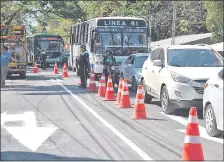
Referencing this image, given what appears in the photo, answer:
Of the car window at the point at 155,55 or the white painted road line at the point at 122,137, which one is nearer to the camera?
the white painted road line at the point at 122,137

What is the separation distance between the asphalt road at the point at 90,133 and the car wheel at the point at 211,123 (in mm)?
156

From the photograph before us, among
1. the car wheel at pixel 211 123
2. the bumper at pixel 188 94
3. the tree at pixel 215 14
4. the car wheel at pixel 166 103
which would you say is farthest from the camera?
the tree at pixel 215 14

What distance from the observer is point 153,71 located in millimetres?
13750

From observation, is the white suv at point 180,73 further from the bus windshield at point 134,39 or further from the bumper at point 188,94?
the bus windshield at point 134,39

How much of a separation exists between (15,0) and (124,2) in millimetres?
11104

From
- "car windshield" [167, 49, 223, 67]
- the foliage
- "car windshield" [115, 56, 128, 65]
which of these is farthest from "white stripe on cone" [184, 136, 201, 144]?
the foliage

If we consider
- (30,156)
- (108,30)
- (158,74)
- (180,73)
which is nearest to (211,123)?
(180,73)

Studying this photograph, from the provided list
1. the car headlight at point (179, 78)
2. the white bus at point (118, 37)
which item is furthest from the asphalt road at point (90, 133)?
the white bus at point (118, 37)

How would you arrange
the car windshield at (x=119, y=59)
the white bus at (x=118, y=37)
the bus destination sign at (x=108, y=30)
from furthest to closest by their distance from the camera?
1. the bus destination sign at (x=108, y=30)
2. the white bus at (x=118, y=37)
3. the car windshield at (x=119, y=59)

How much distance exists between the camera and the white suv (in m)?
11.6

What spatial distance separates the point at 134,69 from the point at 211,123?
9769mm

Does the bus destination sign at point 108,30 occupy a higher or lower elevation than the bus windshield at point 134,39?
higher

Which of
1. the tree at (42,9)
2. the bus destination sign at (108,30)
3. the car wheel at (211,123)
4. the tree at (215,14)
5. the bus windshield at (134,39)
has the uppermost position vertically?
the tree at (42,9)

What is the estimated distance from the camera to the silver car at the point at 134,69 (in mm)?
18750
